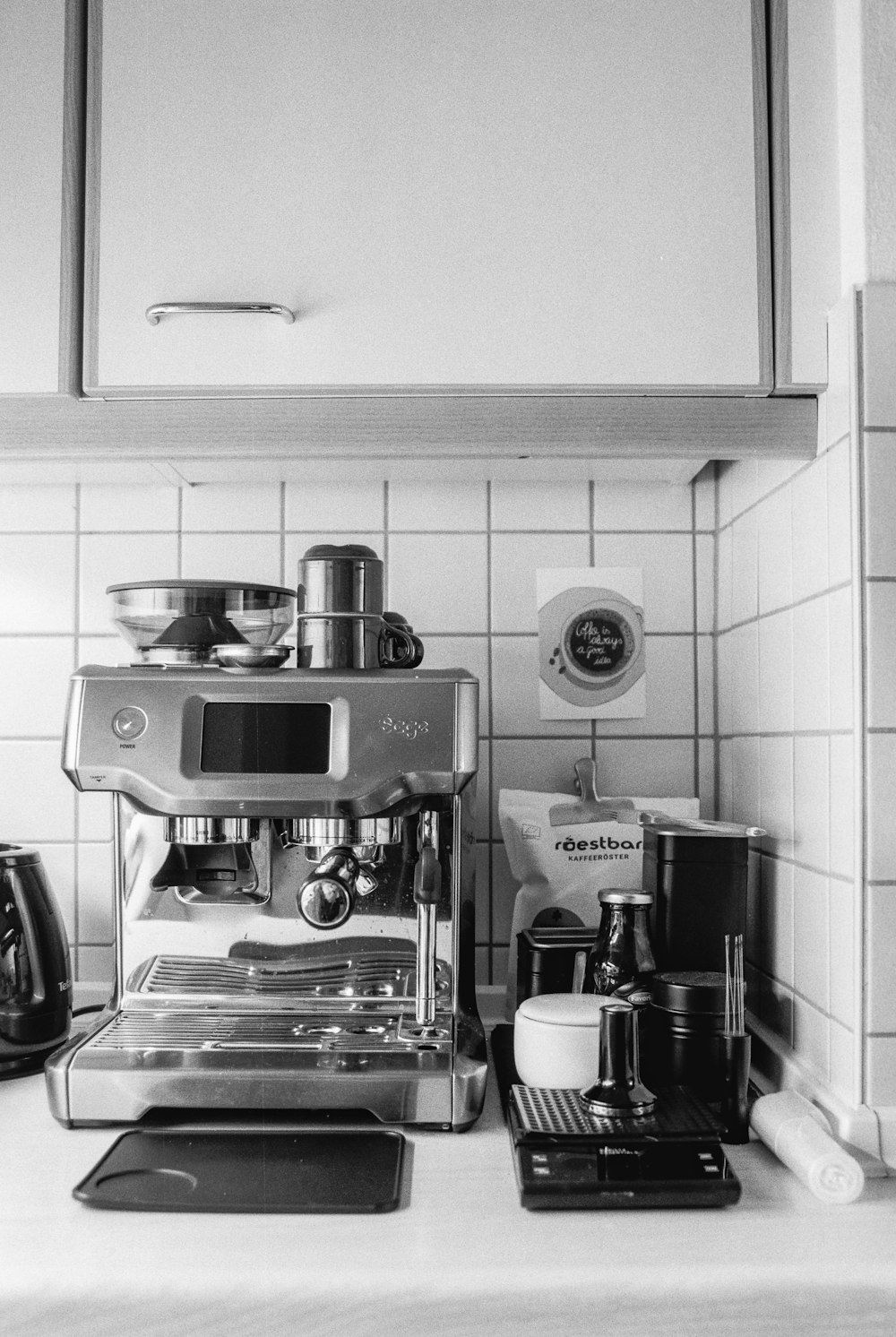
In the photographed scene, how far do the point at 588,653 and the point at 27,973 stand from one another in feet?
2.38

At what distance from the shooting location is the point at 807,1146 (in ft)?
2.73

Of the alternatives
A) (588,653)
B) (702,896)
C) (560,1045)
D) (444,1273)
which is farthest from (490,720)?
(444,1273)

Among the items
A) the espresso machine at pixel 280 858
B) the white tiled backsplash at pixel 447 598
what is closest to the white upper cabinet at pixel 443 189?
the espresso machine at pixel 280 858

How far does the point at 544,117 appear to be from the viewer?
1.00 metres

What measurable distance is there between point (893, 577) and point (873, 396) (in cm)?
15

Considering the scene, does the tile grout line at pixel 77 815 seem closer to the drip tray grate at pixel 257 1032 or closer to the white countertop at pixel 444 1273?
the drip tray grate at pixel 257 1032

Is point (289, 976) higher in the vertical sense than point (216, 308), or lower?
lower

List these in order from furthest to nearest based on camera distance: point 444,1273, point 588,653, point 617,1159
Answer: point 588,653 → point 617,1159 → point 444,1273

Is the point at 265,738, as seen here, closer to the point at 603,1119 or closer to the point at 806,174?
the point at 603,1119

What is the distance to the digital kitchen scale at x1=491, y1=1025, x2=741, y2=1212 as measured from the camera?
790 millimetres

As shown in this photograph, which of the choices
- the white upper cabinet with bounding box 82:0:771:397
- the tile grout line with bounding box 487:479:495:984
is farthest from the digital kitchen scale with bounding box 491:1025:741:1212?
the white upper cabinet with bounding box 82:0:771:397

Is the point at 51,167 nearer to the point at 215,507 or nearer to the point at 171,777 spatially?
the point at 215,507

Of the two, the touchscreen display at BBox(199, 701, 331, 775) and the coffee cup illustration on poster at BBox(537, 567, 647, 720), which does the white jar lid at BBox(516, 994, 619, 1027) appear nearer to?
the touchscreen display at BBox(199, 701, 331, 775)

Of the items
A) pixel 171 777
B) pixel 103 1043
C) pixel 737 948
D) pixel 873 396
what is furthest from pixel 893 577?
pixel 103 1043
